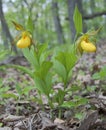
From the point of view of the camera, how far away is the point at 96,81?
3805mm

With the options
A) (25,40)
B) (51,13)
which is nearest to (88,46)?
(25,40)

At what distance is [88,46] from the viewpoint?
2.21 m

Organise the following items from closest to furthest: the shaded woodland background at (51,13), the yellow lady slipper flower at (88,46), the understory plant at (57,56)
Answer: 1. the yellow lady slipper flower at (88,46)
2. the understory plant at (57,56)
3. the shaded woodland background at (51,13)

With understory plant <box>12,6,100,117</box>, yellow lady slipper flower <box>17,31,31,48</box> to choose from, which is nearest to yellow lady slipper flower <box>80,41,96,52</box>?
understory plant <box>12,6,100,117</box>

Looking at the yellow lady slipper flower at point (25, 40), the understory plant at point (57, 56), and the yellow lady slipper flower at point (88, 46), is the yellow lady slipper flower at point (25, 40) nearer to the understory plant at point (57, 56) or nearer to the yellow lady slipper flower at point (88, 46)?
the understory plant at point (57, 56)

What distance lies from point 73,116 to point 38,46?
2.18ft

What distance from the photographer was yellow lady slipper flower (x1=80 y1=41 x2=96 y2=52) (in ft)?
7.16

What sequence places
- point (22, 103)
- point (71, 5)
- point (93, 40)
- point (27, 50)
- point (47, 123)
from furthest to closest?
1. point (71, 5)
2. point (22, 103)
3. point (27, 50)
4. point (93, 40)
5. point (47, 123)

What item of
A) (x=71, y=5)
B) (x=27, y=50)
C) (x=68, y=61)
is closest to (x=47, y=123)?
(x=68, y=61)

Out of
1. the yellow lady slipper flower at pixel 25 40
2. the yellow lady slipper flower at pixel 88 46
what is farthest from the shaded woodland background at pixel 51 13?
the yellow lady slipper flower at pixel 88 46

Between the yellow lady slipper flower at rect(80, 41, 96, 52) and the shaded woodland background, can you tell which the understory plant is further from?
the shaded woodland background

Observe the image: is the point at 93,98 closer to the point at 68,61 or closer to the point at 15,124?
the point at 68,61

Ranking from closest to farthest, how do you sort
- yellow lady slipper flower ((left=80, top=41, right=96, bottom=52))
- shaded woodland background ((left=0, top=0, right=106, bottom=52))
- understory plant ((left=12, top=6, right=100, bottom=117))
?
yellow lady slipper flower ((left=80, top=41, right=96, bottom=52)) < understory plant ((left=12, top=6, right=100, bottom=117)) < shaded woodland background ((left=0, top=0, right=106, bottom=52))

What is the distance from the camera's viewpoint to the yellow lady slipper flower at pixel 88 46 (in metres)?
2.18
